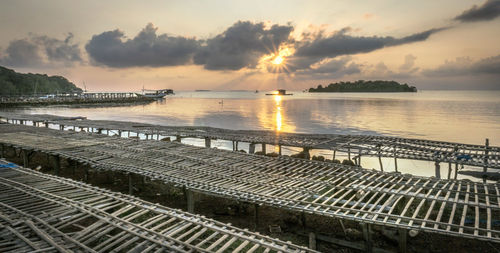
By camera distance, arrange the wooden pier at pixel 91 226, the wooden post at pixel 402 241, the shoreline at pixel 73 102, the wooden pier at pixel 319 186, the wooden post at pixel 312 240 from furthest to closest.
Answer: the shoreline at pixel 73 102
the wooden post at pixel 312 240
the wooden post at pixel 402 241
the wooden pier at pixel 319 186
the wooden pier at pixel 91 226

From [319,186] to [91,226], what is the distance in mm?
5824

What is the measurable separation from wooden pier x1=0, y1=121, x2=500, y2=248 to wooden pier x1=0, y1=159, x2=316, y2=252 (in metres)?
1.89

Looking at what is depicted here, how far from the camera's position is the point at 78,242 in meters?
4.94

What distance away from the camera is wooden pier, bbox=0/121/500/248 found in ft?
22.0

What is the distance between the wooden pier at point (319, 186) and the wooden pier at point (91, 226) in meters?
1.89

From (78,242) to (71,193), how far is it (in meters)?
2.87

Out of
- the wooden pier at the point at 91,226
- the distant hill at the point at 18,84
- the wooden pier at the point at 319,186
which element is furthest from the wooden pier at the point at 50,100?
the wooden pier at the point at 91,226

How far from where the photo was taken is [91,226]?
5535 mm

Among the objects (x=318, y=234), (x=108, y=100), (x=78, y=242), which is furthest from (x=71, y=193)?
(x=108, y=100)

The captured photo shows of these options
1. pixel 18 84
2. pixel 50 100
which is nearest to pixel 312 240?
pixel 50 100

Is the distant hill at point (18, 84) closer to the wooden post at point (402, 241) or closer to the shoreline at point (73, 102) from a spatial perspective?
the shoreline at point (73, 102)

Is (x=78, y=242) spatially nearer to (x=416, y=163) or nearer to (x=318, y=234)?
(x=318, y=234)

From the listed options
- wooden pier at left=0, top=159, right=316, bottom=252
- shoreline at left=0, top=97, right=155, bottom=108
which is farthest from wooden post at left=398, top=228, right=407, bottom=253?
shoreline at left=0, top=97, right=155, bottom=108

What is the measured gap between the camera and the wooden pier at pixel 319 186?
22.0 feet
